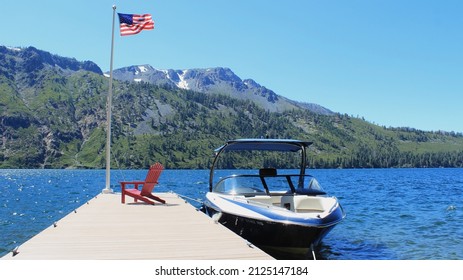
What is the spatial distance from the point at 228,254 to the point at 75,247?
380 cm

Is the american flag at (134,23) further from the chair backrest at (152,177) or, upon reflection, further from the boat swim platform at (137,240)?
the boat swim platform at (137,240)

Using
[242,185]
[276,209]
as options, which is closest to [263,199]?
[242,185]

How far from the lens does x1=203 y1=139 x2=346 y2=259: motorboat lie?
1425cm

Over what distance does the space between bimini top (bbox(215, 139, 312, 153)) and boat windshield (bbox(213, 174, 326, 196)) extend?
65.2 inches

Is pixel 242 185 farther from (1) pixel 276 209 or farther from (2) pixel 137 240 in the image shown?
(2) pixel 137 240

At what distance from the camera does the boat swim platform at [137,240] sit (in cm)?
1009

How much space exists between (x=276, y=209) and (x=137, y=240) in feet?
15.8

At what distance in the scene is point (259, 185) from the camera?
18.5 m

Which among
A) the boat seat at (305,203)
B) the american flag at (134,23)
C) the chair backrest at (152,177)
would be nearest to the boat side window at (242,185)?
the boat seat at (305,203)

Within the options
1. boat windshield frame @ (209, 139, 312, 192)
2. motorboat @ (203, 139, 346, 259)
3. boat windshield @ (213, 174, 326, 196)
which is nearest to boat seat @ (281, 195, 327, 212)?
motorboat @ (203, 139, 346, 259)

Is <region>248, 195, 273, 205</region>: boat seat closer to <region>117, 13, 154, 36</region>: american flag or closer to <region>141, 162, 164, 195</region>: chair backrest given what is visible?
<region>141, 162, 164, 195</region>: chair backrest
